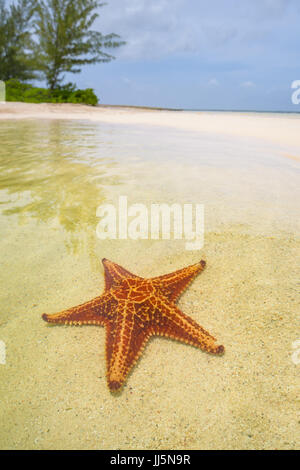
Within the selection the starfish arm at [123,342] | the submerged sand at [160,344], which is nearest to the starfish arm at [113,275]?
the submerged sand at [160,344]

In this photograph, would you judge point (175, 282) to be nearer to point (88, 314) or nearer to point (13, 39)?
point (88, 314)

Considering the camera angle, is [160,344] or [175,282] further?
[175,282]

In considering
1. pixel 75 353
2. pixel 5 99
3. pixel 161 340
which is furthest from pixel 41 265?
pixel 5 99

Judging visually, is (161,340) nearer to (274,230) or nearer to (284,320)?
(284,320)

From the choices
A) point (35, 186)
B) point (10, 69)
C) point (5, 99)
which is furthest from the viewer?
point (10, 69)

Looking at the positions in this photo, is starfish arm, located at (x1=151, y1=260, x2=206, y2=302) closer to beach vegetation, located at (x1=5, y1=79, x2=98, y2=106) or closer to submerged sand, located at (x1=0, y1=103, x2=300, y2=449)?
submerged sand, located at (x1=0, y1=103, x2=300, y2=449)

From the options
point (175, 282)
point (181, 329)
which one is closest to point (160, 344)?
point (181, 329)
